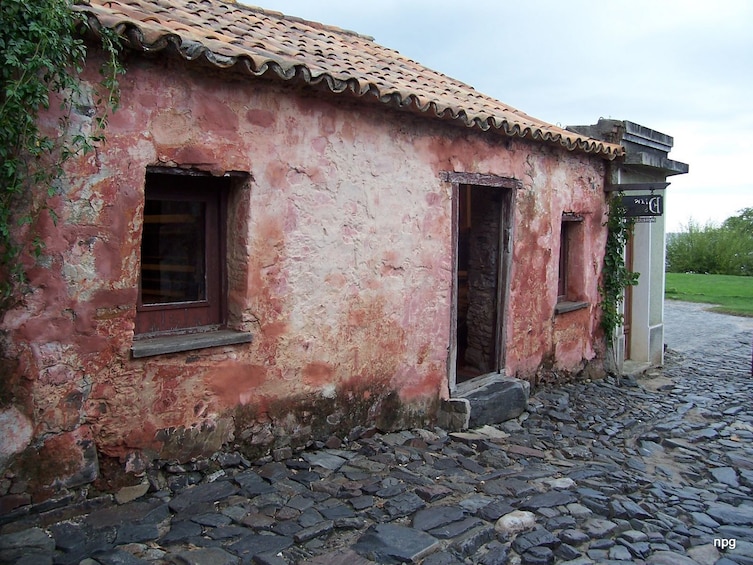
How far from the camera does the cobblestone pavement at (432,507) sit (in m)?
3.65

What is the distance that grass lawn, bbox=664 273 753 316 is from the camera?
1900 centimetres

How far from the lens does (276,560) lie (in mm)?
3521

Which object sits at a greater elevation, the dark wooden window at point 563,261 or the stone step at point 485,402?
the dark wooden window at point 563,261

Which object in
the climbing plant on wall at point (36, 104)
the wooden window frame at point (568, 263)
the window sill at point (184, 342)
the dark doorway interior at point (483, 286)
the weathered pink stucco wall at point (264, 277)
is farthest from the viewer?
the wooden window frame at point (568, 263)

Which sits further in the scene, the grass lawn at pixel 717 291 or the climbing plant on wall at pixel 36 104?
the grass lawn at pixel 717 291

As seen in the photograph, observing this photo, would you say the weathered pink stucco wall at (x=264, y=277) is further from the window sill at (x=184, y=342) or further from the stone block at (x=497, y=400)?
the stone block at (x=497, y=400)

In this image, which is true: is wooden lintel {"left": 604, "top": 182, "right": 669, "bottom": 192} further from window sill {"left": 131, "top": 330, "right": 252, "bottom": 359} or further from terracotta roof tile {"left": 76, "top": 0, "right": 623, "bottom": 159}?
window sill {"left": 131, "top": 330, "right": 252, "bottom": 359}

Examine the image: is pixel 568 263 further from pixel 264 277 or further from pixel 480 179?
pixel 264 277

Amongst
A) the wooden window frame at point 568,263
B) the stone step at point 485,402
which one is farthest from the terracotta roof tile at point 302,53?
the stone step at point 485,402

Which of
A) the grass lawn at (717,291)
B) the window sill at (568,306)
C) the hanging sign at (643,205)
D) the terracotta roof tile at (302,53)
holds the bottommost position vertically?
the grass lawn at (717,291)

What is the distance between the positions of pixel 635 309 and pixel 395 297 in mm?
6321

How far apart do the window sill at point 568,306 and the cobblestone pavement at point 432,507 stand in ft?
6.37

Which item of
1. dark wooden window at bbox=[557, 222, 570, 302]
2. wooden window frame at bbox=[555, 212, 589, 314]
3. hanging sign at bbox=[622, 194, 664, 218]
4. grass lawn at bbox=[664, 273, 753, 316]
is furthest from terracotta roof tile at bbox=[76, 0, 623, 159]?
grass lawn at bbox=[664, 273, 753, 316]

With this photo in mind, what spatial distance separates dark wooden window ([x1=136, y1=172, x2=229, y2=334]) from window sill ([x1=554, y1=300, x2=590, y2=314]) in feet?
15.8
